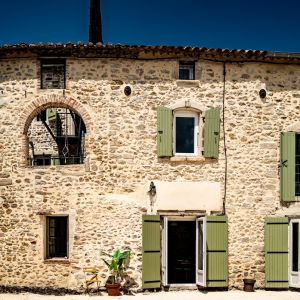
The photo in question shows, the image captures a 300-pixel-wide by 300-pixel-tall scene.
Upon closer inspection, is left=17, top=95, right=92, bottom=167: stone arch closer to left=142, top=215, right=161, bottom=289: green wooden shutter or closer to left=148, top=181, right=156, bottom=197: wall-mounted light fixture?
left=148, top=181, right=156, bottom=197: wall-mounted light fixture

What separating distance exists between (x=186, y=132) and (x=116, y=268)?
176 inches

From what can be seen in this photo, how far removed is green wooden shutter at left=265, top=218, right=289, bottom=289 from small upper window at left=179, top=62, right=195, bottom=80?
489 centimetres

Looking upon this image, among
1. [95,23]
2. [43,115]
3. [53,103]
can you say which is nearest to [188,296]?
[53,103]

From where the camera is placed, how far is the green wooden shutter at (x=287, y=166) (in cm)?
1293

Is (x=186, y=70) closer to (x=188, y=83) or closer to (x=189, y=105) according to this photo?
(x=188, y=83)

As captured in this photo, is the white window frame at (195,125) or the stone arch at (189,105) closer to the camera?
the stone arch at (189,105)

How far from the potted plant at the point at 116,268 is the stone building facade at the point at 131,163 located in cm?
23

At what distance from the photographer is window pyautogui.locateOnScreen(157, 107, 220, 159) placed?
41.4 ft

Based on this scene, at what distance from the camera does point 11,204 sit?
1255cm

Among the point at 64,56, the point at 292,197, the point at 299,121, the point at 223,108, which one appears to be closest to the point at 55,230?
the point at 64,56

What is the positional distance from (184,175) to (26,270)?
530 cm

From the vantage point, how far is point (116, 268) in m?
12.0

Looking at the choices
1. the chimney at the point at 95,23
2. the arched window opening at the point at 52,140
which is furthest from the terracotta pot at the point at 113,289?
the chimney at the point at 95,23

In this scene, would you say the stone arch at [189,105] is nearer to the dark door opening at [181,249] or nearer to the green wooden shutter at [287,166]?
the green wooden shutter at [287,166]
